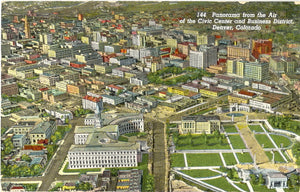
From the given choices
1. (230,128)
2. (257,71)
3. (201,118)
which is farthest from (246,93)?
(201,118)

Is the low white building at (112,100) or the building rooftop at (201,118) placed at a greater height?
the low white building at (112,100)

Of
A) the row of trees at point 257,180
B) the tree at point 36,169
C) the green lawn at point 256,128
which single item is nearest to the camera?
the row of trees at point 257,180

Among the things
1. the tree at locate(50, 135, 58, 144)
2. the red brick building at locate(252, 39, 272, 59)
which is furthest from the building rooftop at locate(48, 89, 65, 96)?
the red brick building at locate(252, 39, 272, 59)

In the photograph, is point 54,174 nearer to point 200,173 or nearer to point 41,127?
point 41,127

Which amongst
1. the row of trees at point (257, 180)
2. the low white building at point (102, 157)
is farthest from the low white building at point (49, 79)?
the row of trees at point (257, 180)

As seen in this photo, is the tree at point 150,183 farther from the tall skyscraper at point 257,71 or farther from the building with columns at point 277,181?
the tall skyscraper at point 257,71

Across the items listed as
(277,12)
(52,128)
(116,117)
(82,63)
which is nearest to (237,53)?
(277,12)

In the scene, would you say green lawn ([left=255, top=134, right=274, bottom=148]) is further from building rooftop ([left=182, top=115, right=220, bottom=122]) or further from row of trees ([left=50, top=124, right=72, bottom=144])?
row of trees ([left=50, top=124, right=72, bottom=144])

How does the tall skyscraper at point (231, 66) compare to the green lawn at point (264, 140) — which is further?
the tall skyscraper at point (231, 66)
